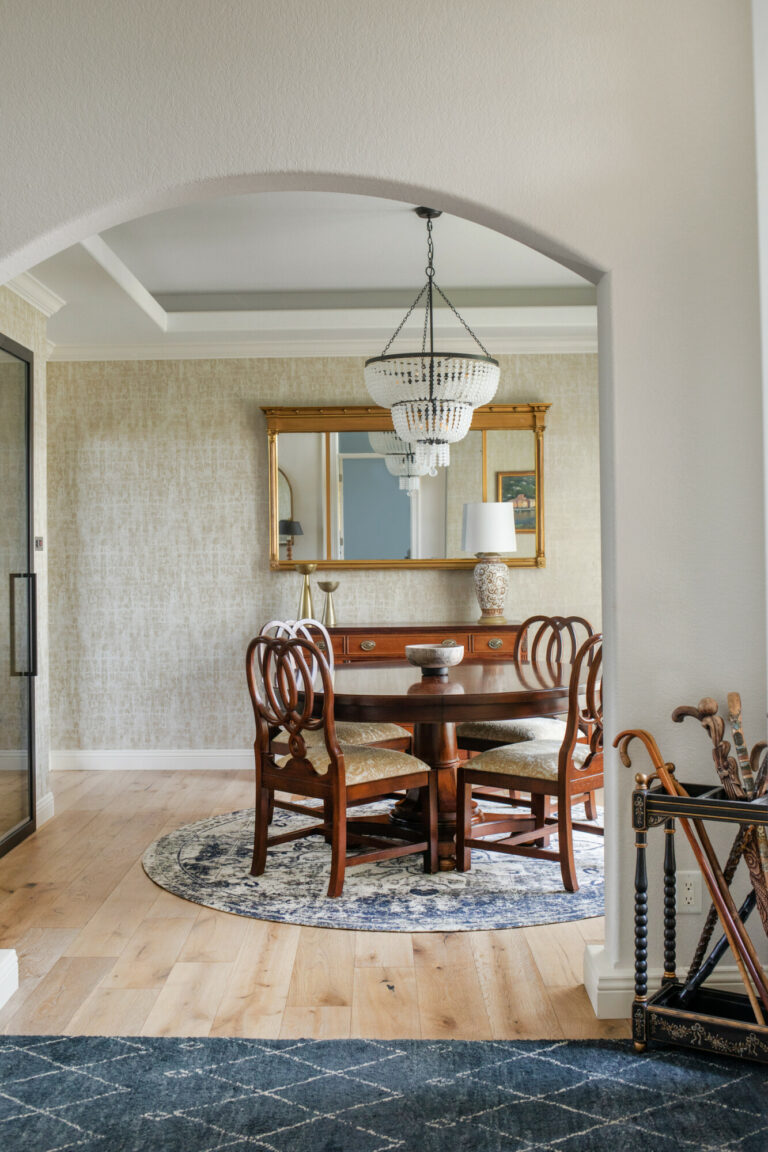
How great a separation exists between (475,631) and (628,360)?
300cm

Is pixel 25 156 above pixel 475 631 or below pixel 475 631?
above

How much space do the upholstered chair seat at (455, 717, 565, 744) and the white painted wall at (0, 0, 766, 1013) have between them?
62.5 inches

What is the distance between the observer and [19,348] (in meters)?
4.17

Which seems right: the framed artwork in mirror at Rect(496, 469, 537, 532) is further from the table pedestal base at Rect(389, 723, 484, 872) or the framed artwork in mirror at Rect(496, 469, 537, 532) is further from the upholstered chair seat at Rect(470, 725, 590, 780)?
the upholstered chair seat at Rect(470, 725, 590, 780)

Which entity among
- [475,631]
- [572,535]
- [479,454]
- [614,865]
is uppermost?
[479,454]

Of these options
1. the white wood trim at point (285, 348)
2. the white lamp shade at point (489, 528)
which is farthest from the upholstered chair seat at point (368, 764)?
the white wood trim at point (285, 348)

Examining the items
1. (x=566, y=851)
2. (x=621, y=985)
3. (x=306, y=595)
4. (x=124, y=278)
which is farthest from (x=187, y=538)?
(x=621, y=985)

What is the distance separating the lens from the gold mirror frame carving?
5.69 metres

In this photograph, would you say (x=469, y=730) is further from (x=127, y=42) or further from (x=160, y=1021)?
(x=127, y=42)

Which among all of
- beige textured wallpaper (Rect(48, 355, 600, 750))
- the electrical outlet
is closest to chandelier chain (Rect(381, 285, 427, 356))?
beige textured wallpaper (Rect(48, 355, 600, 750))

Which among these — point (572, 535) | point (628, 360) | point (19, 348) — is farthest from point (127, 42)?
point (572, 535)

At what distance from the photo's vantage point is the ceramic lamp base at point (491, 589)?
18.0 feet

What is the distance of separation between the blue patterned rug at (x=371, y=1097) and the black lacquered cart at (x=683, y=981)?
0.07 m

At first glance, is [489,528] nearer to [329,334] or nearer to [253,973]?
[329,334]
